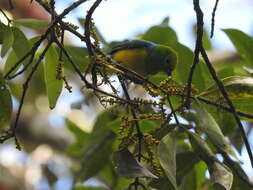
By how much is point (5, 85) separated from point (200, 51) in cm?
54

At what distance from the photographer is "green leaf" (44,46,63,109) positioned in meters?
1.52

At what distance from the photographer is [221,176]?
1.27m

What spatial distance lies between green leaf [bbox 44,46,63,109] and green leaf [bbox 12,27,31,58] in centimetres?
7

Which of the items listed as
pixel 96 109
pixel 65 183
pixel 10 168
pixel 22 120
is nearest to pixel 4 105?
pixel 22 120

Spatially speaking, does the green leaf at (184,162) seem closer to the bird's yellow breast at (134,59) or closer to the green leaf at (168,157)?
the green leaf at (168,157)

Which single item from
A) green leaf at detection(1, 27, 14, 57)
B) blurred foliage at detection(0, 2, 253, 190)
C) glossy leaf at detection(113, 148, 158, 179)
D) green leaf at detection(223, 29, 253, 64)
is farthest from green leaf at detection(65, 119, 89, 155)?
glossy leaf at detection(113, 148, 158, 179)

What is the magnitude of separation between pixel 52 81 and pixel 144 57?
1628 mm

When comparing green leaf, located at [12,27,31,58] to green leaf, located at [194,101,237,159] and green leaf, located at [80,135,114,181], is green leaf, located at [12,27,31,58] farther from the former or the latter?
green leaf, located at [80,135,114,181]

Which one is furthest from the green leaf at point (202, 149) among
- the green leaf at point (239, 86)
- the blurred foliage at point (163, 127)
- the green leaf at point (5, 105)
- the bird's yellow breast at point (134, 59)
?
the bird's yellow breast at point (134, 59)

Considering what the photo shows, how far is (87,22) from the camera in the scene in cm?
127

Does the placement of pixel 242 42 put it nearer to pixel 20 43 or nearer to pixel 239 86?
pixel 239 86

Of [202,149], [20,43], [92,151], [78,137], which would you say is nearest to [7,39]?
[20,43]

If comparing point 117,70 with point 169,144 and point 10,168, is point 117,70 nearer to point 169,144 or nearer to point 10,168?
point 169,144

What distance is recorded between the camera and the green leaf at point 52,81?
1524 mm
